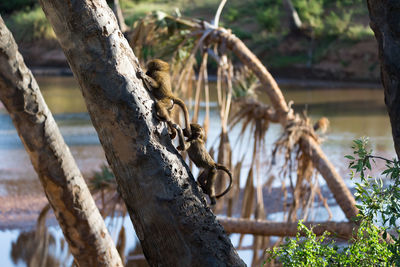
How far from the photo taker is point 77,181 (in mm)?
3861

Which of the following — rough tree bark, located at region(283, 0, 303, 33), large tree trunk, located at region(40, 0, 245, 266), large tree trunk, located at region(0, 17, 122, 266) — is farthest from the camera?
rough tree bark, located at region(283, 0, 303, 33)

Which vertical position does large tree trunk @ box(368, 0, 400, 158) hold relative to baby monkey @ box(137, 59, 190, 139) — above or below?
above

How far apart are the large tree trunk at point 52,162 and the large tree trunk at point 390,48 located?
7.94ft

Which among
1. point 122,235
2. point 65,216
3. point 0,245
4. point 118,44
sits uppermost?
point 118,44

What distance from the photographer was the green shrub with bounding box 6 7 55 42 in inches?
821

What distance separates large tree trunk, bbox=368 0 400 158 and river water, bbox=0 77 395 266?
4364mm

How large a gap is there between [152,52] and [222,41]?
730 millimetres

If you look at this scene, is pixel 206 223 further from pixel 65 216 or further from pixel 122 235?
pixel 122 235

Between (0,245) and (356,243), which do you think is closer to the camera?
(356,243)

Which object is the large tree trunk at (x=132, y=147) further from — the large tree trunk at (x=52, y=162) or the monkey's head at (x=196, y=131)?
the large tree trunk at (x=52, y=162)

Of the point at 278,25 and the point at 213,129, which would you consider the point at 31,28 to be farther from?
the point at 213,129

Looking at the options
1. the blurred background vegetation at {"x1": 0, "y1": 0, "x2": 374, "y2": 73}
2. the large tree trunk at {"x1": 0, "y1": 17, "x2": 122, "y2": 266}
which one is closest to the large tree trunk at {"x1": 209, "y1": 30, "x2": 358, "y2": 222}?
the large tree trunk at {"x1": 0, "y1": 17, "x2": 122, "y2": 266}

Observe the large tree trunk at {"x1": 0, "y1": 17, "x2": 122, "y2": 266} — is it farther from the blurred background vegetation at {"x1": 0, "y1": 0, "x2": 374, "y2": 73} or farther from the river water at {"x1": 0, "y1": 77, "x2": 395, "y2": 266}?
the blurred background vegetation at {"x1": 0, "y1": 0, "x2": 374, "y2": 73}

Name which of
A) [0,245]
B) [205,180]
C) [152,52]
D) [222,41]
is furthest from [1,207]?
[205,180]
